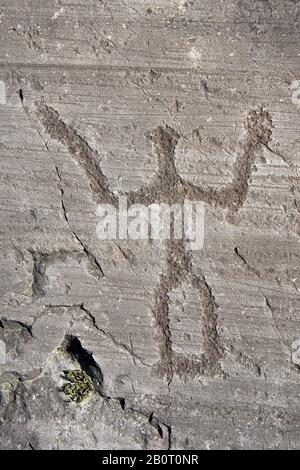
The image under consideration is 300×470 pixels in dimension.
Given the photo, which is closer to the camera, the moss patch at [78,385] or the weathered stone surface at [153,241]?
the weathered stone surface at [153,241]

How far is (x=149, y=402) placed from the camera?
176 centimetres

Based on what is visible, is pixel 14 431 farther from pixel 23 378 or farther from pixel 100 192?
pixel 100 192

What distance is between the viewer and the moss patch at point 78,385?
69.7 inches

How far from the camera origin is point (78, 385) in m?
1.77

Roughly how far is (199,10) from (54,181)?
0.55 metres

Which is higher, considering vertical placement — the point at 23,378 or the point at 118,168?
the point at 118,168

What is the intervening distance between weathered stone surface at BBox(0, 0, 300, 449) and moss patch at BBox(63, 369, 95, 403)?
0.06 feet

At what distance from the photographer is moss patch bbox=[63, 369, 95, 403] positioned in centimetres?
177

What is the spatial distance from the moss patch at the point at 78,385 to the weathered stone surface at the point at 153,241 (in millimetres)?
19

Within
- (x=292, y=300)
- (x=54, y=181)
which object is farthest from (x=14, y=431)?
Answer: (x=292, y=300)

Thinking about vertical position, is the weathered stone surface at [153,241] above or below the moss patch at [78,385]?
above

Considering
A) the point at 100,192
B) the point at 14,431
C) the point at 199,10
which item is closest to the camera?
the point at 199,10

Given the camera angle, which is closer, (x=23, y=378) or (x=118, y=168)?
(x=118, y=168)
